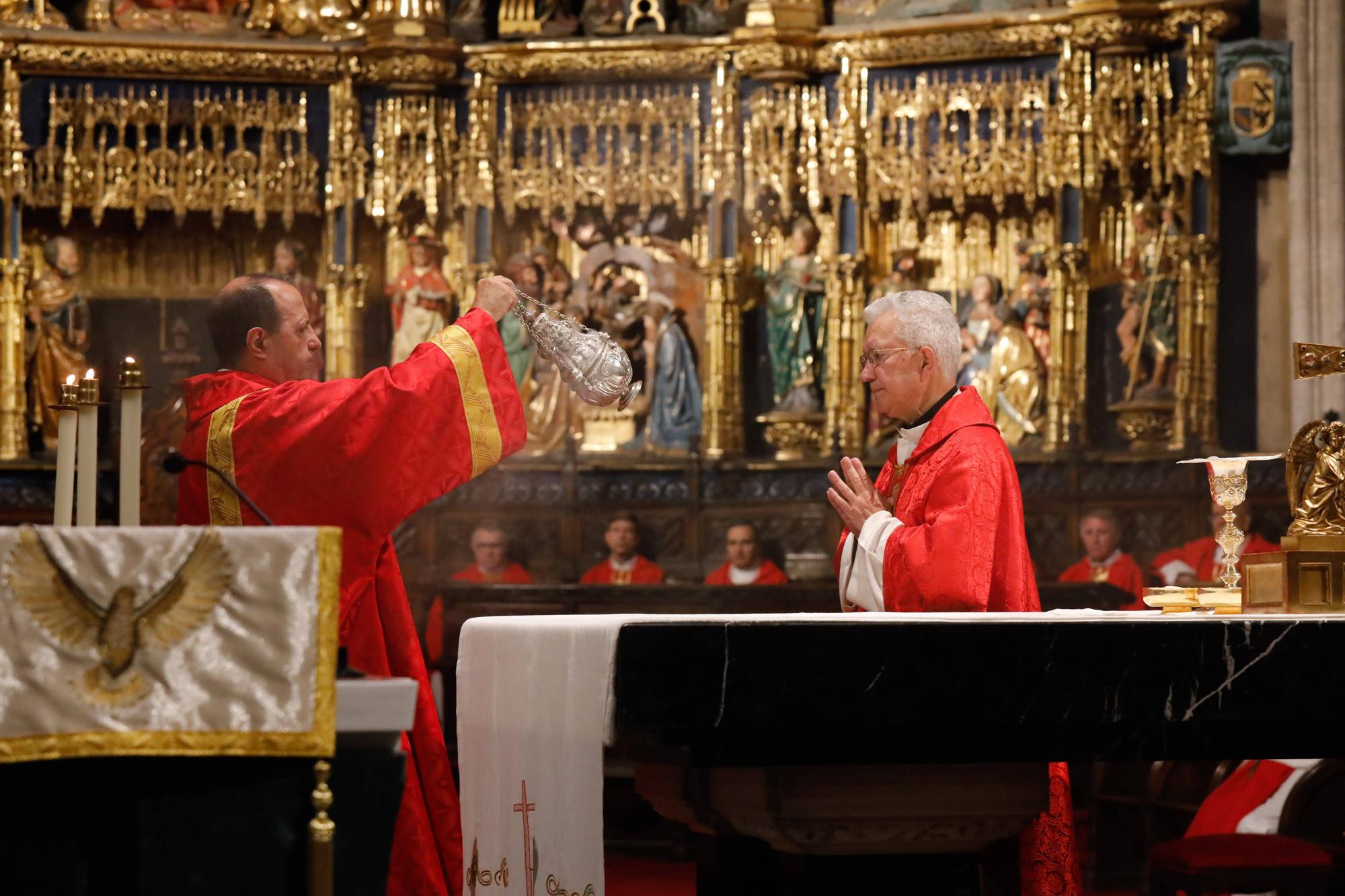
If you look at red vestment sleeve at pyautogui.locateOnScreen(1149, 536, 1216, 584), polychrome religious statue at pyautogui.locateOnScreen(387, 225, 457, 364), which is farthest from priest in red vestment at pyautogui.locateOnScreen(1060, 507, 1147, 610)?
polychrome religious statue at pyautogui.locateOnScreen(387, 225, 457, 364)

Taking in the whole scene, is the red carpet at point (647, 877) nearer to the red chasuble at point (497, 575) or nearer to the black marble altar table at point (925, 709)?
the red chasuble at point (497, 575)

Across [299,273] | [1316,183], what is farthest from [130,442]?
[1316,183]

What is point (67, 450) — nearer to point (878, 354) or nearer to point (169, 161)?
point (878, 354)

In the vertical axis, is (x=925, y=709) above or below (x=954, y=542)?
below

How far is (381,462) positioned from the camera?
3.81 meters

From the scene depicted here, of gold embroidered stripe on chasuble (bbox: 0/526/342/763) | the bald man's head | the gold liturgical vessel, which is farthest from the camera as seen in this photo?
A: the bald man's head

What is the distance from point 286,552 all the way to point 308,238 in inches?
331

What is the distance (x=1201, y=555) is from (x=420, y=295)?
4.73 meters

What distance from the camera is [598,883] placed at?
335 cm

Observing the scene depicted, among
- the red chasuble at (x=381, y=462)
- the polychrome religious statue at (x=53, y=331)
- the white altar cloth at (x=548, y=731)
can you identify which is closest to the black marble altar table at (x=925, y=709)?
the white altar cloth at (x=548, y=731)

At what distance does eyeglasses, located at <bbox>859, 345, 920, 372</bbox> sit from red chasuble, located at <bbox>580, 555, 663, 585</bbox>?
5.65 metres

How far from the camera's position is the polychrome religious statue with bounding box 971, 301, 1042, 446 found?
993 centimetres

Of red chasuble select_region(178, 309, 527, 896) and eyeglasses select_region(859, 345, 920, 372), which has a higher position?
eyeglasses select_region(859, 345, 920, 372)

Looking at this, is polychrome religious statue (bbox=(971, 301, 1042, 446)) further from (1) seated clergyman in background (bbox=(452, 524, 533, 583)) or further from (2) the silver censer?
(2) the silver censer
